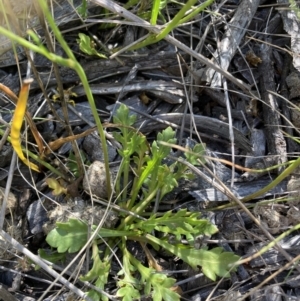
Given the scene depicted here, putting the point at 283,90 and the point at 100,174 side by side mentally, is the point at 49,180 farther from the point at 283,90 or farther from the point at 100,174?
the point at 283,90

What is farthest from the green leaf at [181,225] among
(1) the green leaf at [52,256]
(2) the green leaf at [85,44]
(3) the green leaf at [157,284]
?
(2) the green leaf at [85,44]

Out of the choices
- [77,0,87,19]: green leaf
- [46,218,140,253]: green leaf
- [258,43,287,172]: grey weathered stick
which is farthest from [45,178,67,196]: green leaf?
[258,43,287,172]: grey weathered stick

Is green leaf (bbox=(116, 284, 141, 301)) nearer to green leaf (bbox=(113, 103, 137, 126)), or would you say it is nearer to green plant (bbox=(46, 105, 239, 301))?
green plant (bbox=(46, 105, 239, 301))

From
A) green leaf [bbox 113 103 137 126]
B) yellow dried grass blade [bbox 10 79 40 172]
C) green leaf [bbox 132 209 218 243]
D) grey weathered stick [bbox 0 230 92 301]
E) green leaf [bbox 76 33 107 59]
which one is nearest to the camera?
yellow dried grass blade [bbox 10 79 40 172]

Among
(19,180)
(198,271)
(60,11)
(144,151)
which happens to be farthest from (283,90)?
(19,180)

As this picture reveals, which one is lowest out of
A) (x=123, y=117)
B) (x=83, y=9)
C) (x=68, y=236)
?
(x=68, y=236)

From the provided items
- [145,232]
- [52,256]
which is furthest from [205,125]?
[52,256]

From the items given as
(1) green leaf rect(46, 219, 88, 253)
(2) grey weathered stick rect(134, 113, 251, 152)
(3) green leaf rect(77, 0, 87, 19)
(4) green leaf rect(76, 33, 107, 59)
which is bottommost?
(1) green leaf rect(46, 219, 88, 253)

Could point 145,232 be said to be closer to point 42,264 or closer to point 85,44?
point 42,264

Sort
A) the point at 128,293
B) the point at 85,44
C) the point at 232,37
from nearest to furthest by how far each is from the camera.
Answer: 1. the point at 128,293
2. the point at 85,44
3. the point at 232,37
